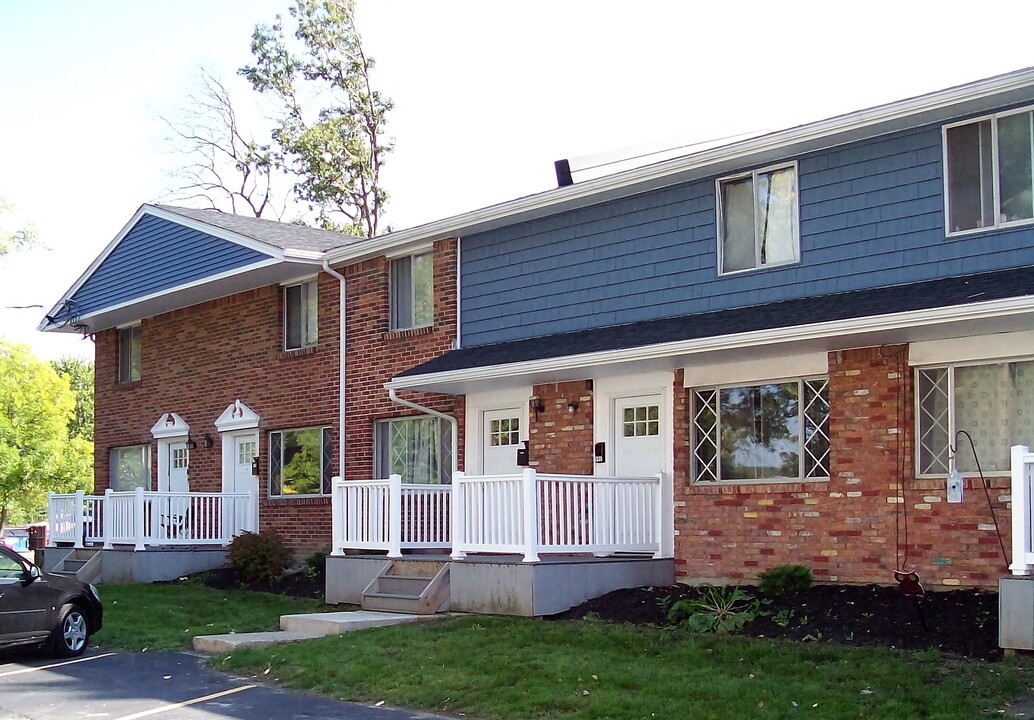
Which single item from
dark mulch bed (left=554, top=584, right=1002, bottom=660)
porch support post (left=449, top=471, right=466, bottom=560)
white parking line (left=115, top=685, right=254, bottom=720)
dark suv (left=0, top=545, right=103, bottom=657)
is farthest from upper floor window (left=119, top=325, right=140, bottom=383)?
white parking line (left=115, top=685, right=254, bottom=720)

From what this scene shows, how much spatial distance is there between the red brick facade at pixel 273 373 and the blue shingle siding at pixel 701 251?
3.75 ft

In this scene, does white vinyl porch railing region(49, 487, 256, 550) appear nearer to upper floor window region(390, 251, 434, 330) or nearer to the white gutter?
the white gutter

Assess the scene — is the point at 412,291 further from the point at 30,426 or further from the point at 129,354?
the point at 30,426

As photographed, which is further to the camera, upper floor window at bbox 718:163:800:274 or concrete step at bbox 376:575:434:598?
concrete step at bbox 376:575:434:598

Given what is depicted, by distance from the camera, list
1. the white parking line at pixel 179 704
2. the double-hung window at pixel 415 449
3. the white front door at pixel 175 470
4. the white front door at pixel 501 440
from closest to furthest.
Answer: the white parking line at pixel 179 704 → the white front door at pixel 501 440 → the double-hung window at pixel 415 449 → the white front door at pixel 175 470

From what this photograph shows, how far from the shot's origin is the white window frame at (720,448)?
526 inches

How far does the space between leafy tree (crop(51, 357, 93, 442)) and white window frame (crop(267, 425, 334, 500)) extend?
4354cm

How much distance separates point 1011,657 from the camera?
9891 millimetres

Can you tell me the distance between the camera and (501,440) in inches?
674

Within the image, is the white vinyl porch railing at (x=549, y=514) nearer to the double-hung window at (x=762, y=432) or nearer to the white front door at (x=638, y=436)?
the white front door at (x=638, y=436)

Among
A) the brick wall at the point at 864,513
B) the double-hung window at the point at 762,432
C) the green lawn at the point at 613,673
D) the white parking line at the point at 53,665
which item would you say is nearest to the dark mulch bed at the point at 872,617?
the brick wall at the point at 864,513

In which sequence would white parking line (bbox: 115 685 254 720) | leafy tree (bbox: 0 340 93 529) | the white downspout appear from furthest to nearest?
leafy tree (bbox: 0 340 93 529) < the white downspout < white parking line (bbox: 115 685 254 720)

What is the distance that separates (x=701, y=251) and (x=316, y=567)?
783cm

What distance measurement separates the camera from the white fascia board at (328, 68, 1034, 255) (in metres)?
12.0
